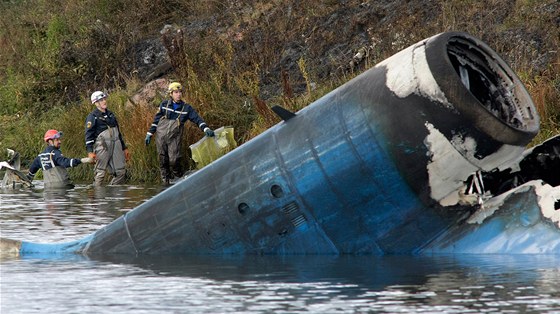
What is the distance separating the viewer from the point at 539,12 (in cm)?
2458

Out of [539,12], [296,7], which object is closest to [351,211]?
[539,12]

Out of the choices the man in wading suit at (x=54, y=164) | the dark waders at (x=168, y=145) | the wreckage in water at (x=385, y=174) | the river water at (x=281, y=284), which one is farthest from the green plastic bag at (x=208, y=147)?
the wreckage in water at (x=385, y=174)

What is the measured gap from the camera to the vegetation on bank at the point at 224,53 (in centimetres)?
2383

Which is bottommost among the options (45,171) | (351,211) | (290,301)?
(290,301)

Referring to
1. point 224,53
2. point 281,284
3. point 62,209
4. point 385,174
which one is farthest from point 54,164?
point 281,284

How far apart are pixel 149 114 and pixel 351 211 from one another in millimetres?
13044

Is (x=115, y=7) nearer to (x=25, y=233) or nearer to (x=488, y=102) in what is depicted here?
(x=25, y=233)

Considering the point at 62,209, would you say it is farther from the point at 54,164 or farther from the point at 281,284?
the point at 281,284

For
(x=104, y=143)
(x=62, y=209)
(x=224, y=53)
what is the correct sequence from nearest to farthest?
(x=62, y=209), (x=104, y=143), (x=224, y=53)

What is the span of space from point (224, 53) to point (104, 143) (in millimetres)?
5958

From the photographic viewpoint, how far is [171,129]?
75.2 ft

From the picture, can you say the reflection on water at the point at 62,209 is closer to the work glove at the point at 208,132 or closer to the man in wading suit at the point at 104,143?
the man in wading suit at the point at 104,143

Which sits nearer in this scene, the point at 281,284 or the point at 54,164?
the point at 281,284

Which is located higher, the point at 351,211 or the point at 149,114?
the point at 149,114
